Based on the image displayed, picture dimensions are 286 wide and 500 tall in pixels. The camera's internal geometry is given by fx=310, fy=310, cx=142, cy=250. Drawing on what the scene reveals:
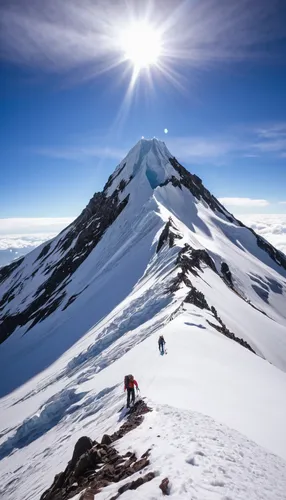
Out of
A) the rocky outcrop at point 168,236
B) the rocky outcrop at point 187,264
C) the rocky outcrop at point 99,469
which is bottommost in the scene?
the rocky outcrop at point 99,469

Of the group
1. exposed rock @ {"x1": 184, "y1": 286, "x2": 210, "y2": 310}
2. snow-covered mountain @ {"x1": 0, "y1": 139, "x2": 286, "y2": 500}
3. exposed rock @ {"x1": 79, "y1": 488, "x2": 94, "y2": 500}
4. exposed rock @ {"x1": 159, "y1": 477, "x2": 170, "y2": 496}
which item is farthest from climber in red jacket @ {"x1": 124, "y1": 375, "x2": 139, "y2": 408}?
exposed rock @ {"x1": 184, "y1": 286, "x2": 210, "y2": 310}

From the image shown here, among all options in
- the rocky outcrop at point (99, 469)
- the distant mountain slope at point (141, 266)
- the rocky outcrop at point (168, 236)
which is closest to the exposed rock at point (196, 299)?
the distant mountain slope at point (141, 266)

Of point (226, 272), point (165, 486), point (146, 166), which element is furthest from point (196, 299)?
point (146, 166)

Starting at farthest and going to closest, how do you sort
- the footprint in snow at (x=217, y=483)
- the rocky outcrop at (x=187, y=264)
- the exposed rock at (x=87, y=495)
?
the rocky outcrop at (x=187, y=264) < the exposed rock at (x=87, y=495) < the footprint in snow at (x=217, y=483)

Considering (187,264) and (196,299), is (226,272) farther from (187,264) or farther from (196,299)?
(196,299)

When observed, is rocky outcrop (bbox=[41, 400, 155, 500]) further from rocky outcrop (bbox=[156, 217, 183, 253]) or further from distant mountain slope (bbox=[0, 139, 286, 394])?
rocky outcrop (bbox=[156, 217, 183, 253])

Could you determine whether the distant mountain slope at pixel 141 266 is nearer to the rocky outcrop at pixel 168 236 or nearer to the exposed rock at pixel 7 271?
the rocky outcrop at pixel 168 236
